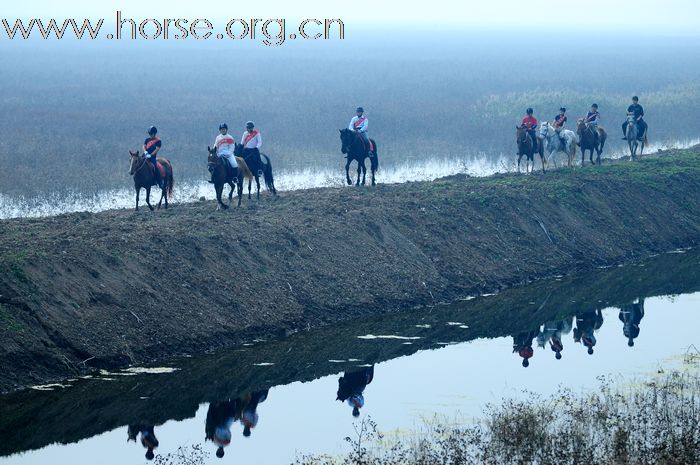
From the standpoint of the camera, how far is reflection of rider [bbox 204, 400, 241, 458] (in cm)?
1659

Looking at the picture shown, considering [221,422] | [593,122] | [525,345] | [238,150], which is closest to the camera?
[221,422]

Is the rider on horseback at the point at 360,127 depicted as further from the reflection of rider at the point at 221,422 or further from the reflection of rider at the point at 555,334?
the reflection of rider at the point at 221,422

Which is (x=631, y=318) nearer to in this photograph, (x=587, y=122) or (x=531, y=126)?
(x=531, y=126)

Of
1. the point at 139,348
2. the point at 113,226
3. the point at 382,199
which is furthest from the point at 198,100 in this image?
the point at 139,348

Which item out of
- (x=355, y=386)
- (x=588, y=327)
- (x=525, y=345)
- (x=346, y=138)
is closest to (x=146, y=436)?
(x=355, y=386)

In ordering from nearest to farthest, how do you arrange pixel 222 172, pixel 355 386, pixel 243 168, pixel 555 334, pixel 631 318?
pixel 355 386, pixel 555 334, pixel 631 318, pixel 222 172, pixel 243 168

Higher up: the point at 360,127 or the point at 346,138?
the point at 360,127

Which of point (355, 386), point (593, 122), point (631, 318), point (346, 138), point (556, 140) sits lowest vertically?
point (355, 386)

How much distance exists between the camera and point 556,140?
3709cm

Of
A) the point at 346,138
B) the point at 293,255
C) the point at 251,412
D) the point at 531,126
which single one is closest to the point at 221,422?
the point at 251,412

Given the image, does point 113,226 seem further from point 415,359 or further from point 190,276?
point 415,359

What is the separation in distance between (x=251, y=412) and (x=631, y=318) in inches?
376

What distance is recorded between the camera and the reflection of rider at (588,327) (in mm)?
22234

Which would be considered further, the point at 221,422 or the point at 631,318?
the point at 631,318
